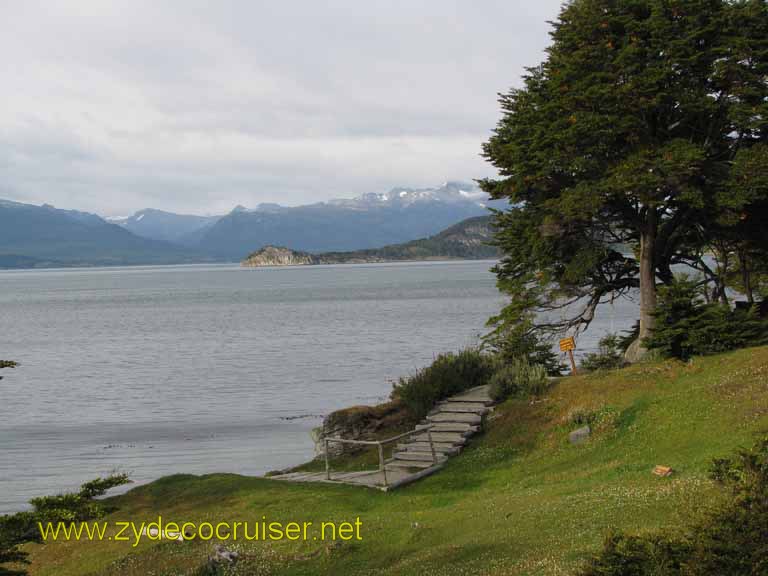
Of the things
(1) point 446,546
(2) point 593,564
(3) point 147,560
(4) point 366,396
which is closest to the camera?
(2) point 593,564

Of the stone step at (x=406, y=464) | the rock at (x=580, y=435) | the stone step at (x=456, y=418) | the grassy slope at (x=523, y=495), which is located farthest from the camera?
the stone step at (x=456, y=418)

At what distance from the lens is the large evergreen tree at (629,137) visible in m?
26.3

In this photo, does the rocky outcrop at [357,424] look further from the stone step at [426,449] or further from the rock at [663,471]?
the rock at [663,471]

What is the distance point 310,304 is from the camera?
442 ft

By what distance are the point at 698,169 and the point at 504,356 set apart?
9.49 meters

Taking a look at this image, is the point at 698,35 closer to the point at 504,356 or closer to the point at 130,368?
the point at 504,356

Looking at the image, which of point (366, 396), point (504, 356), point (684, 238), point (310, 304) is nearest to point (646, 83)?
point (684, 238)

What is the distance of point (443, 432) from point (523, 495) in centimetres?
739

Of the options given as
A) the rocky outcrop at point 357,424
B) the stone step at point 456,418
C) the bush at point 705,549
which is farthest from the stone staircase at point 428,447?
the bush at point 705,549

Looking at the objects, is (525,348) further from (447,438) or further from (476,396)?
(447,438)

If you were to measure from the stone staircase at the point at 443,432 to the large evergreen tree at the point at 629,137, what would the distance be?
645cm

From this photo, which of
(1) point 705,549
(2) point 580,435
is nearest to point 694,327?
(2) point 580,435

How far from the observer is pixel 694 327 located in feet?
79.1

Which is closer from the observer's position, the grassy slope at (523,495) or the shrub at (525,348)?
the grassy slope at (523,495)
